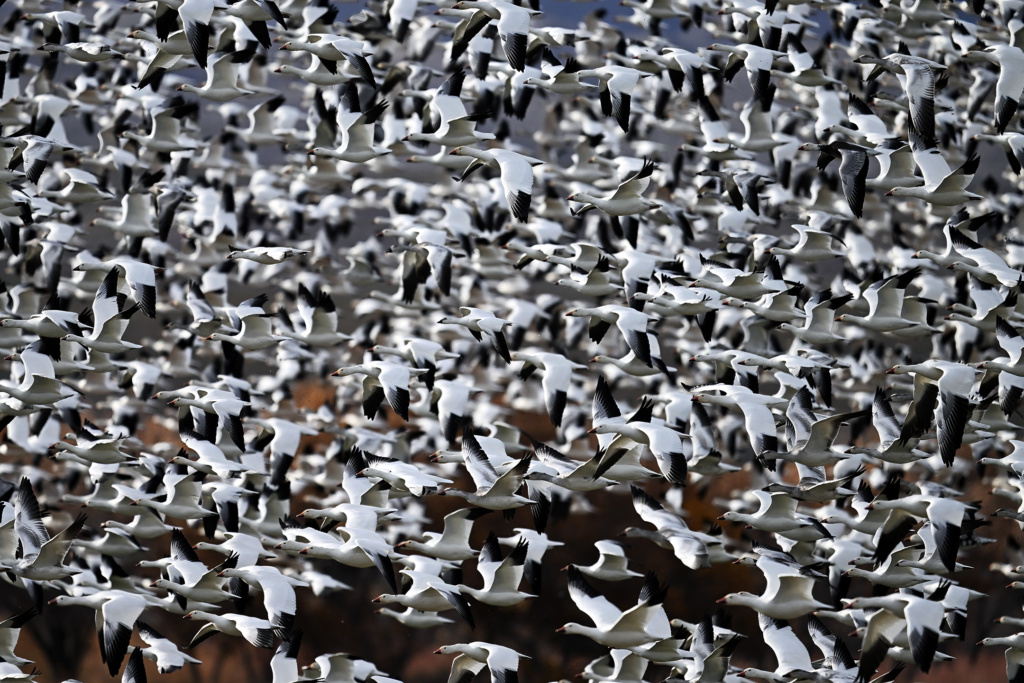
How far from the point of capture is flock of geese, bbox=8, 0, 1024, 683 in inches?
640

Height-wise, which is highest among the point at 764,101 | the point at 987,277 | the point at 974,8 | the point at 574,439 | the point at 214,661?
the point at 974,8

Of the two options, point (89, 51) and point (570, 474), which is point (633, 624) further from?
point (89, 51)

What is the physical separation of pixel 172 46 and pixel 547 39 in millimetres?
5613

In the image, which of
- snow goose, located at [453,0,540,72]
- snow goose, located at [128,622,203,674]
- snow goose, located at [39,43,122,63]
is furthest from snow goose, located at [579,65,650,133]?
snow goose, located at [128,622,203,674]

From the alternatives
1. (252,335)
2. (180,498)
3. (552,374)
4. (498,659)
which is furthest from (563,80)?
(498,659)

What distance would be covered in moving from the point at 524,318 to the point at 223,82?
25.0 ft

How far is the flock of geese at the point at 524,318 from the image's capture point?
16.3 m

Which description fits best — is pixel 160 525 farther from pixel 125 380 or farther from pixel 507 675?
pixel 507 675

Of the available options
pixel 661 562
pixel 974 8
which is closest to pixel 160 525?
pixel 974 8

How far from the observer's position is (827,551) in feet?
68.6

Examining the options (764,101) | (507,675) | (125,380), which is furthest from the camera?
(125,380)

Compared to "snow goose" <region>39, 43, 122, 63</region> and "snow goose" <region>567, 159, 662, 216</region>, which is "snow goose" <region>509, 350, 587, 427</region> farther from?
"snow goose" <region>39, 43, 122, 63</region>

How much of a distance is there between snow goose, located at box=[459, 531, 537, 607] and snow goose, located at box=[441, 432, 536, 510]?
109cm

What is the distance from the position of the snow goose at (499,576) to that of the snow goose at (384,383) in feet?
8.03
